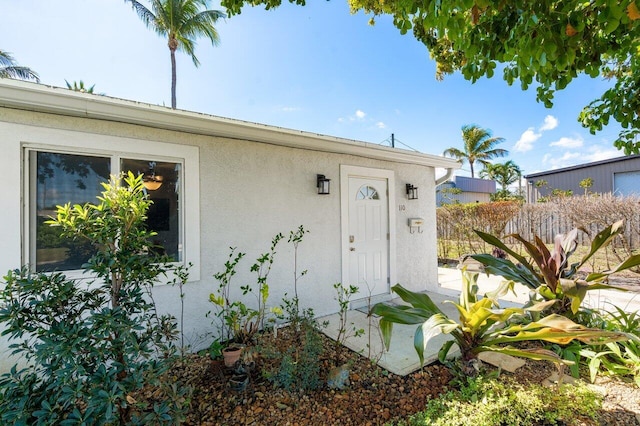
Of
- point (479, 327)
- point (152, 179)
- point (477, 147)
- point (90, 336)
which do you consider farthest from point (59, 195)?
point (477, 147)

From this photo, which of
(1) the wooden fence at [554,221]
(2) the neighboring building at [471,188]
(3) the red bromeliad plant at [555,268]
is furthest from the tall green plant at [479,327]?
(2) the neighboring building at [471,188]

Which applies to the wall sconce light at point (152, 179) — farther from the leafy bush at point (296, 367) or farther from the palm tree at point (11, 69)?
the palm tree at point (11, 69)

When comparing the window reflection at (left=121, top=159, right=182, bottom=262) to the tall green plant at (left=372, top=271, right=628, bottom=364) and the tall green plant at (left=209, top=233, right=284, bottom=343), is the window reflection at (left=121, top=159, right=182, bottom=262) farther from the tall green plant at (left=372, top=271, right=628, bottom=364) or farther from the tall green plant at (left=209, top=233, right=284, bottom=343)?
the tall green plant at (left=372, top=271, right=628, bottom=364)

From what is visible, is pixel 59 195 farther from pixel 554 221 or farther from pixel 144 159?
pixel 554 221

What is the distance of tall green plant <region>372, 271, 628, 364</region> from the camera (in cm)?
236

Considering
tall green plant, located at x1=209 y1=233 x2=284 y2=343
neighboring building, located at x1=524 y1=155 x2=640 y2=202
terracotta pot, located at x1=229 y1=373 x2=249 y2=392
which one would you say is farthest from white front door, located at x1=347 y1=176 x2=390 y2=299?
neighboring building, located at x1=524 y1=155 x2=640 y2=202

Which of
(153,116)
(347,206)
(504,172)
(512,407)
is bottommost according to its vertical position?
(512,407)

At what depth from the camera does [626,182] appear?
14.3 metres

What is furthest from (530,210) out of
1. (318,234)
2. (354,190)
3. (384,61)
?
(318,234)

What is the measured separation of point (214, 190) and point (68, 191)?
1595 mm

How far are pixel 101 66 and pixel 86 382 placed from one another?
493 inches

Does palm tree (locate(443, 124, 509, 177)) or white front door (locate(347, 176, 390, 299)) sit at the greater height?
palm tree (locate(443, 124, 509, 177))

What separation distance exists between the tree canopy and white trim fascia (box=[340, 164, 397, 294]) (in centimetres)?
290

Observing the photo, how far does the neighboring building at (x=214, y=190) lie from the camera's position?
2.96 m
